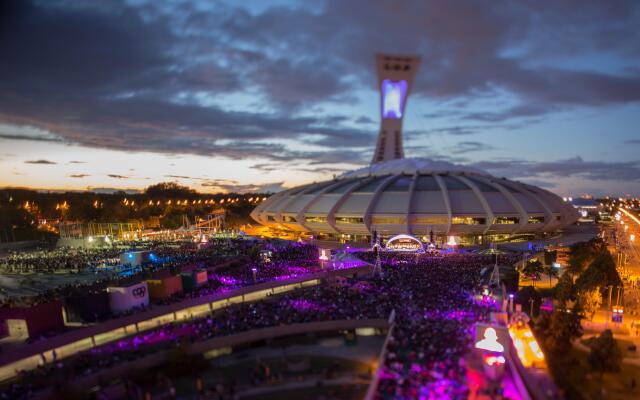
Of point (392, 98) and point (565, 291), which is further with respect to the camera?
point (392, 98)

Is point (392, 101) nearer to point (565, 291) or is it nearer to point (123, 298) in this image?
point (565, 291)

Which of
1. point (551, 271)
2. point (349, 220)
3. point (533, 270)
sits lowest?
point (551, 271)

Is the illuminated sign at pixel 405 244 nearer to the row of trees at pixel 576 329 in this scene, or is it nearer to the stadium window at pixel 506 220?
the stadium window at pixel 506 220

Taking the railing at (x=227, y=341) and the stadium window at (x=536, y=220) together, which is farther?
the stadium window at (x=536, y=220)

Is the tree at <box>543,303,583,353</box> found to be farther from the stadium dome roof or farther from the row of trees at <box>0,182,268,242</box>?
the row of trees at <box>0,182,268,242</box>

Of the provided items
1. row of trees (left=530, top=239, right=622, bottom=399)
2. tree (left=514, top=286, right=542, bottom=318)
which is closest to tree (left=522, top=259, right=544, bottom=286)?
row of trees (left=530, top=239, right=622, bottom=399)

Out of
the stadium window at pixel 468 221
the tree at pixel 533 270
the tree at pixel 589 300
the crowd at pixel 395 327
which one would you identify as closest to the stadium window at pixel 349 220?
the stadium window at pixel 468 221

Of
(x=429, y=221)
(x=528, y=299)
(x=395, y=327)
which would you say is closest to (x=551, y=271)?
(x=528, y=299)
